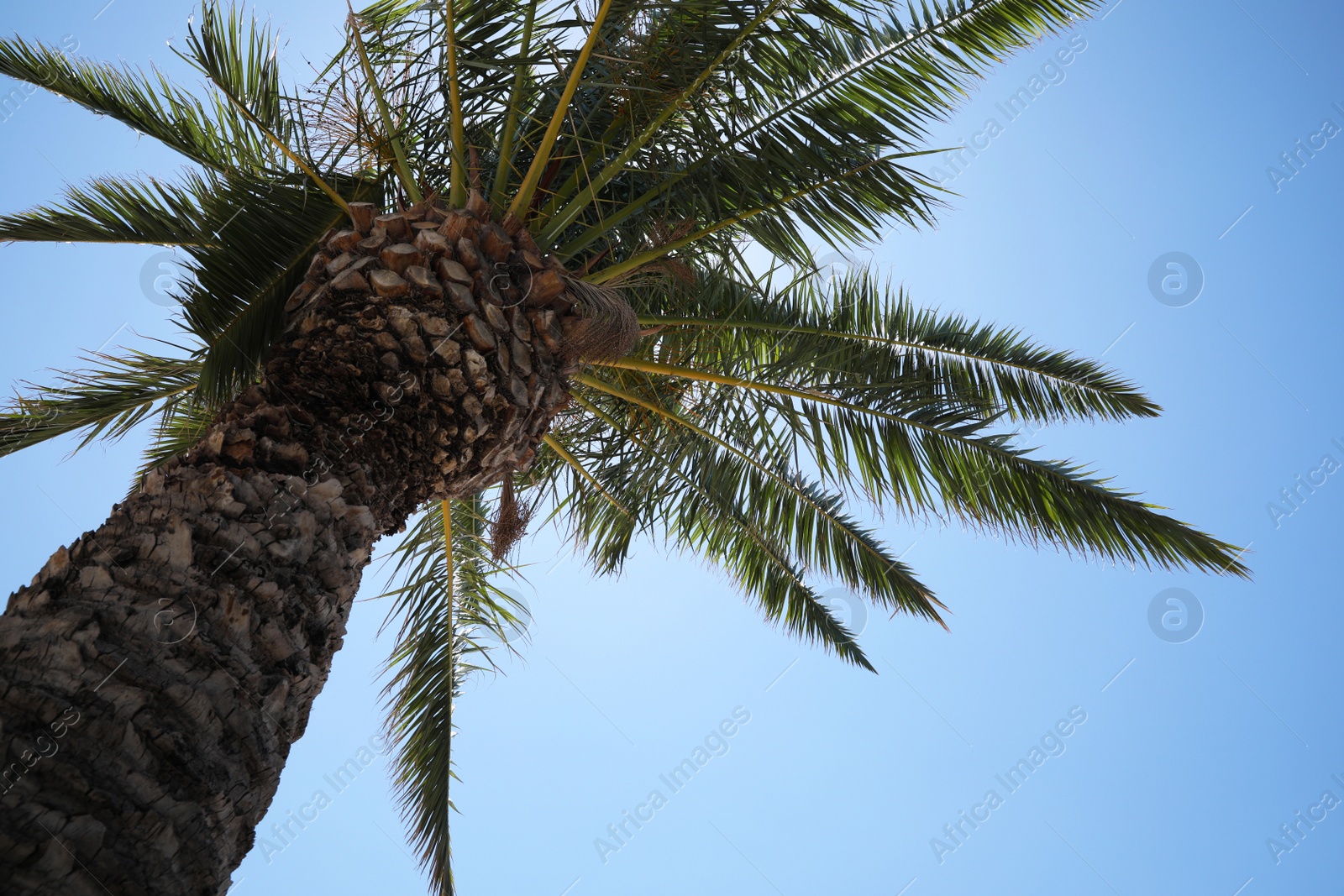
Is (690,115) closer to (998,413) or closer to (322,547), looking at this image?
(998,413)

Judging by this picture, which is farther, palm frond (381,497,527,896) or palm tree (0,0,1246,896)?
palm frond (381,497,527,896)

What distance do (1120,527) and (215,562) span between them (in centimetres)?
447

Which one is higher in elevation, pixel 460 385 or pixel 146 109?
pixel 146 109

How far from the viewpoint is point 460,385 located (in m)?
3.45

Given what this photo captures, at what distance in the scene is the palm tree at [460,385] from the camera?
6.89 feet

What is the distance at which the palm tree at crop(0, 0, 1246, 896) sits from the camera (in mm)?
2100

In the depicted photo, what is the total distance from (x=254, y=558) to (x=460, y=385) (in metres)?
1.12

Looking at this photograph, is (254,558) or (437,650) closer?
(254,558)

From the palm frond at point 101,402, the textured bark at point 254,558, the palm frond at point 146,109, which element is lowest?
the textured bark at point 254,558

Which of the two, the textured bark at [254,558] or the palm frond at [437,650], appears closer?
the textured bark at [254,558]

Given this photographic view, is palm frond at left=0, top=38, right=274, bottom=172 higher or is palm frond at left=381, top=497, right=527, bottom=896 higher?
palm frond at left=0, top=38, right=274, bottom=172

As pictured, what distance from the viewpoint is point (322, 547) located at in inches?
110

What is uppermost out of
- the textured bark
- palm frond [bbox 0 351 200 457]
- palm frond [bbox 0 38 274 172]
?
palm frond [bbox 0 38 274 172]

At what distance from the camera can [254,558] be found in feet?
8.32
